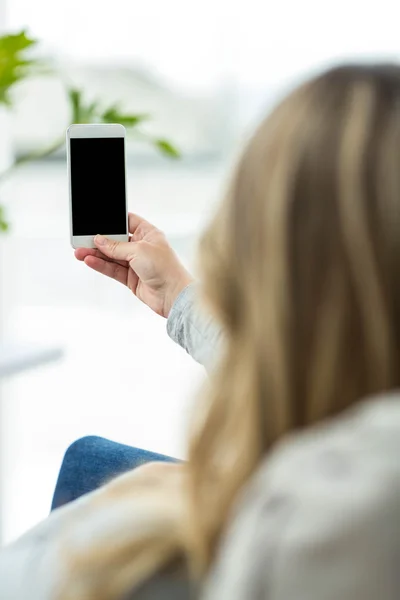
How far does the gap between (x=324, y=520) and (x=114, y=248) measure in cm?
94

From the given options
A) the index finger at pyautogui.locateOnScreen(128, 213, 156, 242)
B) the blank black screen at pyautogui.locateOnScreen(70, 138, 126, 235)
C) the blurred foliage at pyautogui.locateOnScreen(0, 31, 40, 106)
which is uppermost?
the blurred foliage at pyautogui.locateOnScreen(0, 31, 40, 106)

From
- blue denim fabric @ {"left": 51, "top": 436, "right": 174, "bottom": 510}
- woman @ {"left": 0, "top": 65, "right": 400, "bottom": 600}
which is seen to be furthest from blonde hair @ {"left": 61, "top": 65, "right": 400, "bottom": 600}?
blue denim fabric @ {"left": 51, "top": 436, "right": 174, "bottom": 510}

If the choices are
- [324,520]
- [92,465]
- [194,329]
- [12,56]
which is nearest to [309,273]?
[324,520]

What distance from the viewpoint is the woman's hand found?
1326mm

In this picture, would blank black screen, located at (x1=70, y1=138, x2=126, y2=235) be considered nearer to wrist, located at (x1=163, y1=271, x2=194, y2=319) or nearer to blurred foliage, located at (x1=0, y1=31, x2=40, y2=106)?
wrist, located at (x1=163, y1=271, x2=194, y2=319)

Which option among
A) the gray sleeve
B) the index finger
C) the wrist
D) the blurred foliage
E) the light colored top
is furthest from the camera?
the blurred foliage

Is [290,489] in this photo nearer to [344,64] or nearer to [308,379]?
[308,379]

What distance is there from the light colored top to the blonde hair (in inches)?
1.1

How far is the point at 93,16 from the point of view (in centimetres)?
293

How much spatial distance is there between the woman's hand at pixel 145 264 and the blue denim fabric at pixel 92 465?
0.71ft

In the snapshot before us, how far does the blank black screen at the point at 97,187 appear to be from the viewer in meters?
1.39

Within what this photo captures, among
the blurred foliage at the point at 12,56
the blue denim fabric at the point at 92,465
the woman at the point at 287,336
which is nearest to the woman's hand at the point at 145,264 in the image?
the blue denim fabric at the point at 92,465

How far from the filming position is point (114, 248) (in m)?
Result: 1.39

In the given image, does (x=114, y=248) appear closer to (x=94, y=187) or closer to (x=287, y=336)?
(x=94, y=187)
